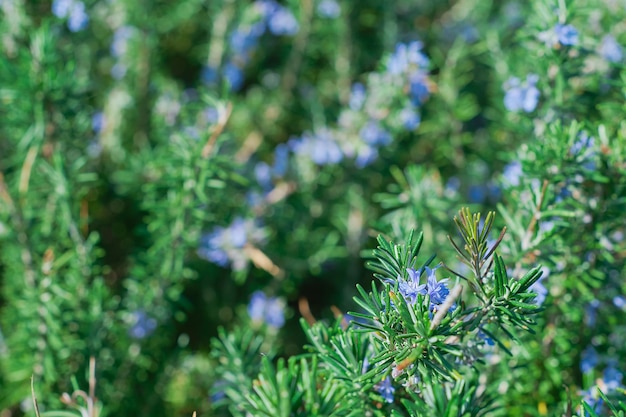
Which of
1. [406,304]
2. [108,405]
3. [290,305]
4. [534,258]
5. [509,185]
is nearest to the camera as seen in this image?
[406,304]

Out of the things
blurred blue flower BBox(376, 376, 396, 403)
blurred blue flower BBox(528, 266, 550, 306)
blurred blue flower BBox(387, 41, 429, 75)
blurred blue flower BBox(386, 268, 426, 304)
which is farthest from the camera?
blurred blue flower BBox(387, 41, 429, 75)

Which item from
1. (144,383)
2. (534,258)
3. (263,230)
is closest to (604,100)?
(534,258)

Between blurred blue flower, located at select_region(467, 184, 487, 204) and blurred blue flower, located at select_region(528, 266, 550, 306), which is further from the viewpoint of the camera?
blurred blue flower, located at select_region(467, 184, 487, 204)

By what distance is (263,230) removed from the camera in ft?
7.10

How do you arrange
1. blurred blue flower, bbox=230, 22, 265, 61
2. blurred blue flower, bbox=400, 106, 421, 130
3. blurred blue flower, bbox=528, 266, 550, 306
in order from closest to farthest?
1. blurred blue flower, bbox=528, 266, 550, 306
2. blurred blue flower, bbox=400, 106, 421, 130
3. blurred blue flower, bbox=230, 22, 265, 61

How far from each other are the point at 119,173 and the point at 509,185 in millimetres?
1444

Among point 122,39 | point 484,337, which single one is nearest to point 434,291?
point 484,337

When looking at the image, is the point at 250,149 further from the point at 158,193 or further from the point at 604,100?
the point at 604,100

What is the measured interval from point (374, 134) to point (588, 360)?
1063 mm

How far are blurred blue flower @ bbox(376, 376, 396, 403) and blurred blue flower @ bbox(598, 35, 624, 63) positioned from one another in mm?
1373

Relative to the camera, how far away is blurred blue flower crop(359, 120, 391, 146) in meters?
2.21

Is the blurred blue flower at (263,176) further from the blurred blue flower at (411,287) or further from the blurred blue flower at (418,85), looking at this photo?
the blurred blue flower at (411,287)

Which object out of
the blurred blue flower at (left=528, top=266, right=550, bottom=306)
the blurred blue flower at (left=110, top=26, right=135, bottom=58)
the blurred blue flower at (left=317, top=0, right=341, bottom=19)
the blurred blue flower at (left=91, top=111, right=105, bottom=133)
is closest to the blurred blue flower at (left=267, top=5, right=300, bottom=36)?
the blurred blue flower at (left=317, top=0, right=341, bottom=19)

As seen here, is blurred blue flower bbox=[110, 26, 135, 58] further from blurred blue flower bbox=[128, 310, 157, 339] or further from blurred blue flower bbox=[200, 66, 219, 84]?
blurred blue flower bbox=[128, 310, 157, 339]
